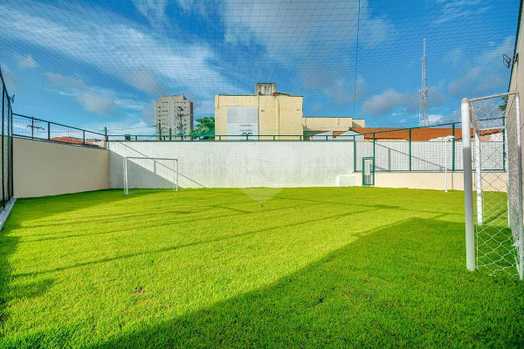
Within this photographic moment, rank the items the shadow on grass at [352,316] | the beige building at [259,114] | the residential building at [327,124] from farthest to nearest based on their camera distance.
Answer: the residential building at [327,124], the beige building at [259,114], the shadow on grass at [352,316]

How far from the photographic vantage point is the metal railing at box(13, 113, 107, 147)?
7.96m

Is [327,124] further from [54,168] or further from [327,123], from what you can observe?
[54,168]

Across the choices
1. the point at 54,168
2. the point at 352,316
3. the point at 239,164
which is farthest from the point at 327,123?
the point at 352,316

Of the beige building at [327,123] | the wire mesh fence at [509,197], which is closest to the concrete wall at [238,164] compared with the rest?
the wire mesh fence at [509,197]

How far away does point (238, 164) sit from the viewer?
13.0m

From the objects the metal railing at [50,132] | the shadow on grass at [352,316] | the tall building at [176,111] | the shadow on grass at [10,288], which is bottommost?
the shadow on grass at [352,316]

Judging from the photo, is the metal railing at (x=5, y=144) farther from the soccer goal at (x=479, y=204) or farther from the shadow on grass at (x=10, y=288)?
the soccer goal at (x=479, y=204)

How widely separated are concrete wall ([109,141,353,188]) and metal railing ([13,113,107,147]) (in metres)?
1.36

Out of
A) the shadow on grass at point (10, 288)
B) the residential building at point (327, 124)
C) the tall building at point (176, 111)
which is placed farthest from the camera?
the residential building at point (327, 124)

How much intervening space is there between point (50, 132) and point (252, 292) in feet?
35.4

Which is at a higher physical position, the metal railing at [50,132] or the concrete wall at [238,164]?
the metal railing at [50,132]

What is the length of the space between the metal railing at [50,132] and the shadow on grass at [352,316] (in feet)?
31.5

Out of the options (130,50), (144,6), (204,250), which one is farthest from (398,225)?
(130,50)

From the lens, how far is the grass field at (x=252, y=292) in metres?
1.25
